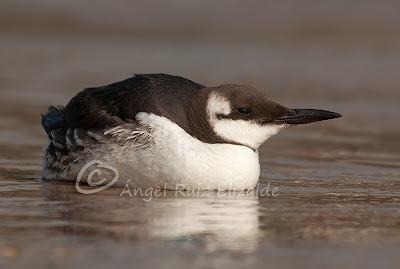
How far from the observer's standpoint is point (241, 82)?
14.9 meters

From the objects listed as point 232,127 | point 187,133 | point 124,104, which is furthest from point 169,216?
point 124,104

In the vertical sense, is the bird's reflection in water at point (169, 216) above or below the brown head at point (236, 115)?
below

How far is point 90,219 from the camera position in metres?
7.38

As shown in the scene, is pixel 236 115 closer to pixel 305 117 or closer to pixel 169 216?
pixel 305 117

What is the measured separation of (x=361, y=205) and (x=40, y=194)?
229cm

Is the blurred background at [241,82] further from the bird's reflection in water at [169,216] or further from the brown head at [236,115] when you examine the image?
the brown head at [236,115]

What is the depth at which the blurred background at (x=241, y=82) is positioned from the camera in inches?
267

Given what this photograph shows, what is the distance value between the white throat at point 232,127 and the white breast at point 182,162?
0.28 feet

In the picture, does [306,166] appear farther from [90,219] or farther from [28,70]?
[28,70]

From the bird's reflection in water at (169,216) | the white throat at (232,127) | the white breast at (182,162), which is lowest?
the bird's reflection in water at (169,216)

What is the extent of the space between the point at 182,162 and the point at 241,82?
6714mm

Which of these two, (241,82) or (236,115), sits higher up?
(241,82)

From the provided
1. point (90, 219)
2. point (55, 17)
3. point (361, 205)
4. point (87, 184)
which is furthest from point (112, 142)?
point (55, 17)

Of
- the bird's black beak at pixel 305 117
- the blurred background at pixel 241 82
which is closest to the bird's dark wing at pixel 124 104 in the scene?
the blurred background at pixel 241 82
